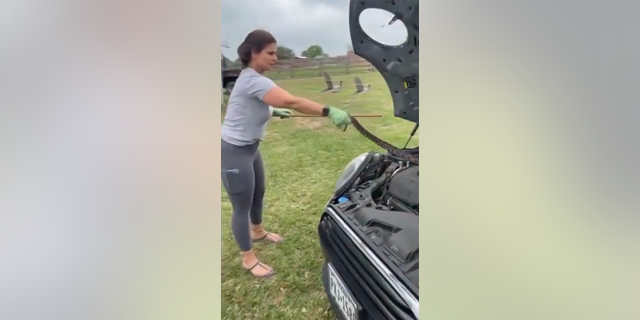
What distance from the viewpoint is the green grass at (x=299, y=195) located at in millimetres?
1126

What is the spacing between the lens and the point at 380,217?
3.63 feet

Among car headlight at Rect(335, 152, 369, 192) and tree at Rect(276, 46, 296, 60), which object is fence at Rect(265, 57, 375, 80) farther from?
car headlight at Rect(335, 152, 369, 192)

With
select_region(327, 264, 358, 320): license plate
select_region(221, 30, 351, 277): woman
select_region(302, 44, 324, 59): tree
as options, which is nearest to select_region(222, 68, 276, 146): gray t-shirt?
select_region(221, 30, 351, 277): woman

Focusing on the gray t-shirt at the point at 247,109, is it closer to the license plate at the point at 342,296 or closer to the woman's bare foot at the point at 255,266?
the woman's bare foot at the point at 255,266

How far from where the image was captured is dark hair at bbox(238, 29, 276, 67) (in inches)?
43.1

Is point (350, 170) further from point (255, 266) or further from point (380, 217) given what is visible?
point (255, 266)

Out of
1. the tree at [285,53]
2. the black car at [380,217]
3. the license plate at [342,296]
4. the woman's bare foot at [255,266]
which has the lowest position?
the license plate at [342,296]

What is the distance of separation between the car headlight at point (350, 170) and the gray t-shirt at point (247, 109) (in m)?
0.28

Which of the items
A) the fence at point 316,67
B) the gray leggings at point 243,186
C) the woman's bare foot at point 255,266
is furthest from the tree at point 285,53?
the woman's bare foot at point 255,266

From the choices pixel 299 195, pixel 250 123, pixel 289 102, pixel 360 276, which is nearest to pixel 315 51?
pixel 289 102
